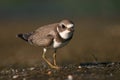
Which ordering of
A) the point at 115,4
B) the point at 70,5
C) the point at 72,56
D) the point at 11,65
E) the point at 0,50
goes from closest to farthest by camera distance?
the point at 11,65, the point at 72,56, the point at 0,50, the point at 115,4, the point at 70,5

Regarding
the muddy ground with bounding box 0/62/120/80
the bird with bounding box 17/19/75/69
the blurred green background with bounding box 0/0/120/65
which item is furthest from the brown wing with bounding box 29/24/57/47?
the blurred green background with bounding box 0/0/120/65

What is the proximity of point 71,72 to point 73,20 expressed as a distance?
52.6 ft

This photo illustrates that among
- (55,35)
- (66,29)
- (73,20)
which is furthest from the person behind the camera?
(73,20)

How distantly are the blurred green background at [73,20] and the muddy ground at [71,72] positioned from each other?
2.30m

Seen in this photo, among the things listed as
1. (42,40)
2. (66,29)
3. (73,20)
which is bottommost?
(42,40)

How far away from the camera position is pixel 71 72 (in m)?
15.8

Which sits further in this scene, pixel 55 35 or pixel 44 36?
pixel 44 36

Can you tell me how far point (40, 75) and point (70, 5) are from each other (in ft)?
61.2

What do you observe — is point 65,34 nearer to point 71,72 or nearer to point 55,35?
point 55,35

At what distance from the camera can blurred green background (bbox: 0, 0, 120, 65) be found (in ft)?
68.2

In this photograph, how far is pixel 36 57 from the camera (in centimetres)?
Result: 2109

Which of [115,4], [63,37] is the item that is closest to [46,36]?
[63,37]

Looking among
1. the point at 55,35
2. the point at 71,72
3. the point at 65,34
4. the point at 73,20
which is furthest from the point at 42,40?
the point at 73,20

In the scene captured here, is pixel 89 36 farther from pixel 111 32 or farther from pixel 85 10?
pixel 85 10
